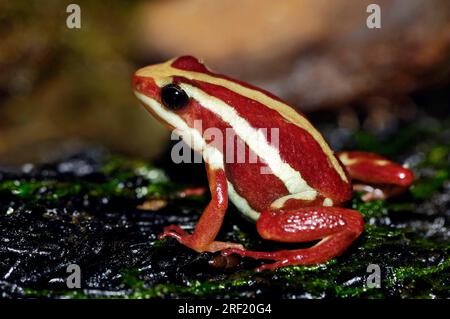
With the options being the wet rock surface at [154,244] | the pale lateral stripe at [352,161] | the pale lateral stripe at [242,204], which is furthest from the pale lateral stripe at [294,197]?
the pale lateral stripe at [352,161]

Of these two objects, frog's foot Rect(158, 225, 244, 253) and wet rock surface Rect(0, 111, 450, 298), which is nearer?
wet rock surface Rect(0, 111, 450, 298)

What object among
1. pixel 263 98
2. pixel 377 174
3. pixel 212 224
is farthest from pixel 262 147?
pixel 377 174

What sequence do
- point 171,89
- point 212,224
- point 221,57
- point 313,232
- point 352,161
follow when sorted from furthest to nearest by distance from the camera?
point 221,57
point 352,161
point 171,89
point 212,224
point 313,232

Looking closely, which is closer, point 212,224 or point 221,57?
point 212,224

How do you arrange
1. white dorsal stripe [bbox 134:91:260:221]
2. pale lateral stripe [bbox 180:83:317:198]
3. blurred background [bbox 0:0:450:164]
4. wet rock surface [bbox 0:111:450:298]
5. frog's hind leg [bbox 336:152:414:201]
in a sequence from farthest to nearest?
blurred background [bbox 0:0:450:164], frog's hind leg [bbox 336:152:414:201], white dorsal stripe [bbox 134:91:260:221], pale lateral stripe [bbox 180:83:317:198], wet rock surface [bbox 0:111:450:298]

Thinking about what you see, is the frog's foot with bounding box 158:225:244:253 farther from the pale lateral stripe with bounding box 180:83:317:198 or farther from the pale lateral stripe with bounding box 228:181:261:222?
the pale lateral stripe with bounding box 180:83:317:198

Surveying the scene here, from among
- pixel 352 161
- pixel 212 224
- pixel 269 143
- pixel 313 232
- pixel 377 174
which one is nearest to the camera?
pixel 313 232

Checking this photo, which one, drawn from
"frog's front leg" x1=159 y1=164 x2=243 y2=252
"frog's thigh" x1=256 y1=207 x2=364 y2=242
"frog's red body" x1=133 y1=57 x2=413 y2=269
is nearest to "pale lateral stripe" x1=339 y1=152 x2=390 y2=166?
"frog's red body" x1=133 y1=57 x2=413 y2=269

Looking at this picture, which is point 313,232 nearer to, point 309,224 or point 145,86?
point 309,224
